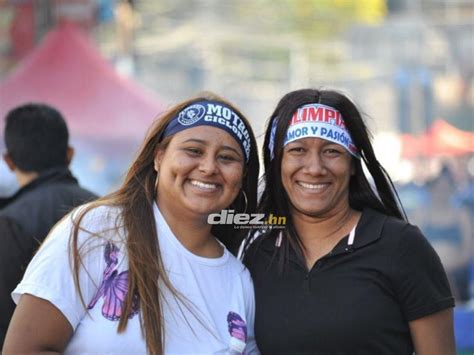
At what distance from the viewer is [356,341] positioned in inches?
121

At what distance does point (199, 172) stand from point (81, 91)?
23.1 ft

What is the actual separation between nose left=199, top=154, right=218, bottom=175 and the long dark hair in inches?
16.1

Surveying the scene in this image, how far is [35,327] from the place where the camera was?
2.76m

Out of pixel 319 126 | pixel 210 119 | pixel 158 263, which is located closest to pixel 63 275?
pixel 158 263

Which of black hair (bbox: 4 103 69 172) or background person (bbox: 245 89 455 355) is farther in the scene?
black hair (bbox: 4 103 69 172)

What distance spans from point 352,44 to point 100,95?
971 centimetres

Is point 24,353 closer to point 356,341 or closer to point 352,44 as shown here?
point 356,341

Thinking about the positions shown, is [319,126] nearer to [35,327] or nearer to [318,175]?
[318,175]

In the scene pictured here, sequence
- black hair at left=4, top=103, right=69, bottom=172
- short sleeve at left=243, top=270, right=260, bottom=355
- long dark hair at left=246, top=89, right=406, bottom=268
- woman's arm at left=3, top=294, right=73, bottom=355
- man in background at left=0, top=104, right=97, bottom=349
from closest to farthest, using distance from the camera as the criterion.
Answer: woman's arm at left=3, top=294, right=73, bottom=355
short sleeve at left=243, top=270, right=260, bottom=355
long dark hair at left=246, top=89, right=406, bottom=268
man in background at left=0, top=104, right=97, bottom=349
black hair at left=4, top=103, right=69, bottom=172

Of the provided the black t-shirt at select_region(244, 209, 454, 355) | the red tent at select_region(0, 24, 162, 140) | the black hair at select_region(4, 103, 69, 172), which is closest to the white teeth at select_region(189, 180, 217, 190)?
the black t-shirt at select_region(244, 209, 454, 355)

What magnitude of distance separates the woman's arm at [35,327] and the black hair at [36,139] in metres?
1.65

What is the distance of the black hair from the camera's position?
14.3 ft

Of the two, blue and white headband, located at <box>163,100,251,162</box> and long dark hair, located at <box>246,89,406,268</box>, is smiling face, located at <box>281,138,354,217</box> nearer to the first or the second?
long dark hair, located at <box>246,89,406,268</box>

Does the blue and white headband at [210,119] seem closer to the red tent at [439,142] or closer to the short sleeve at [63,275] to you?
the short sleeve at [63,275]
